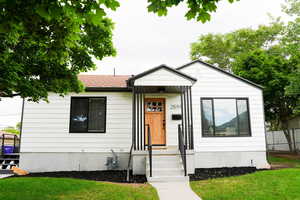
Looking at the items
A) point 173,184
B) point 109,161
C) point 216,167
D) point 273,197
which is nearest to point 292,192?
point 273,197

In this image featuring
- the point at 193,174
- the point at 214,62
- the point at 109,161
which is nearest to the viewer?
the point at 193,174

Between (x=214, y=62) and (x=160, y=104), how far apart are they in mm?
16394

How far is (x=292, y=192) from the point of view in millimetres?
5426

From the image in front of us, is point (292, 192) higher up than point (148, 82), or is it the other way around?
point (148, 82)

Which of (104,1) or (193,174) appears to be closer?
(104,1)

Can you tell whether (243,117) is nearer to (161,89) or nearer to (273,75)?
(161,89)

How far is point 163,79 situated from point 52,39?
5081 millimetres

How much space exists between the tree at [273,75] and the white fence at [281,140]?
20.9 inches

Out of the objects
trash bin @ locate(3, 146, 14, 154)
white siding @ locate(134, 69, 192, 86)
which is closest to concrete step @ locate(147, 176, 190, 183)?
white siding @ locate(134, 69, 192, 86)

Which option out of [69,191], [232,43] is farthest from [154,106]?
[232,43]

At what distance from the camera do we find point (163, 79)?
341 inches

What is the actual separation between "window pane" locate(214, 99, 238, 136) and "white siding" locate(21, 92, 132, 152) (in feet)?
12.7

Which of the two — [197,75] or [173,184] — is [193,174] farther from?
[197,75]

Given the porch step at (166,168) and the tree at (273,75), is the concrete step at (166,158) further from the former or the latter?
the tree at (273,75)
